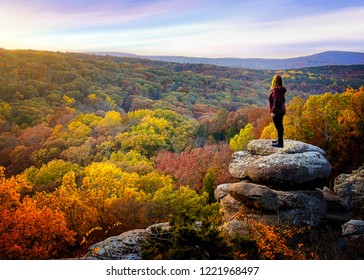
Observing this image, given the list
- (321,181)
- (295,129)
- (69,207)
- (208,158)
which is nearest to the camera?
(321,181)

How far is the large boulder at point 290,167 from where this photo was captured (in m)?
6.39

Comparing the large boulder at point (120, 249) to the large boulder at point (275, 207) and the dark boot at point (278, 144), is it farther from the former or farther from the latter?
the dark boot at point (278, 144)

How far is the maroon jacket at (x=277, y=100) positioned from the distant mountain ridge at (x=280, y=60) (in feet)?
6.23

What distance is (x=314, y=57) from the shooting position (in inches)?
287

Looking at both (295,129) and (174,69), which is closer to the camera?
(174,69)

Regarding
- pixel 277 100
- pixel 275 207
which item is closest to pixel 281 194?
pixel 275 207

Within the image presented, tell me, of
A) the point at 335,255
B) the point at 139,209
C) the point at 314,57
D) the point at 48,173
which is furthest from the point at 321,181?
the point at 48,173

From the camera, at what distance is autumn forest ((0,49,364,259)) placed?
6.85 meters

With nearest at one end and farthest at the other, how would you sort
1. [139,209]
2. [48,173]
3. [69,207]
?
[48,173]
[69,207]
[139,209]

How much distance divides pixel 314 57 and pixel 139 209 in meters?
5.21

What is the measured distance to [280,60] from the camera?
764 centimetres

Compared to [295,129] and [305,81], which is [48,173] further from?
[295,129]

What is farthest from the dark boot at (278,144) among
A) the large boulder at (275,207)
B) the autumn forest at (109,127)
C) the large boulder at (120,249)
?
→ the large boulder at (120,249)

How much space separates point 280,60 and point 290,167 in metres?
2.49
